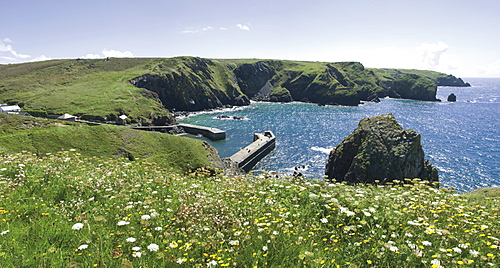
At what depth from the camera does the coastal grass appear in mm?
4766

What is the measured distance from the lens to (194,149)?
49281 millimetres

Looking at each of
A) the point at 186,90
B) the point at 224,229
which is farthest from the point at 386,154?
the point at 186,90

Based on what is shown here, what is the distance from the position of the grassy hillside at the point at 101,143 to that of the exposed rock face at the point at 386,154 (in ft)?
83.0

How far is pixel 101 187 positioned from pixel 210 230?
4784 millimetres

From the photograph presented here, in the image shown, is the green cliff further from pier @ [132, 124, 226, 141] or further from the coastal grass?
the coastal grass

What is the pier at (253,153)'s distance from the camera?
61.9m

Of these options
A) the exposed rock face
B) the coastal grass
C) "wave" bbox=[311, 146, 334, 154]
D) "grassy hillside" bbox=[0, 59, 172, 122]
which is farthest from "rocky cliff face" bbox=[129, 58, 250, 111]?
the coastal grass

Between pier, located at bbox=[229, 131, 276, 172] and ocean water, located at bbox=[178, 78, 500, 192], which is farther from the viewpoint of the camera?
pier, located at bbox=[229, 131, 276, 172]

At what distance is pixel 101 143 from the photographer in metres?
39.5

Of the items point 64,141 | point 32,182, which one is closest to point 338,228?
point 32,182

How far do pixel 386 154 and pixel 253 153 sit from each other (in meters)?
36.2

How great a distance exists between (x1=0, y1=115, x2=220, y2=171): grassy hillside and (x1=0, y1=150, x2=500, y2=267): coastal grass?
27.8 m

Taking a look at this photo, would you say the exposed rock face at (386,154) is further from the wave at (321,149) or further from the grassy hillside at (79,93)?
the grassy hillside at (79,93)

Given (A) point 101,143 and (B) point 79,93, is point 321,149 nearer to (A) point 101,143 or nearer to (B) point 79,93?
(A) point 101,143
